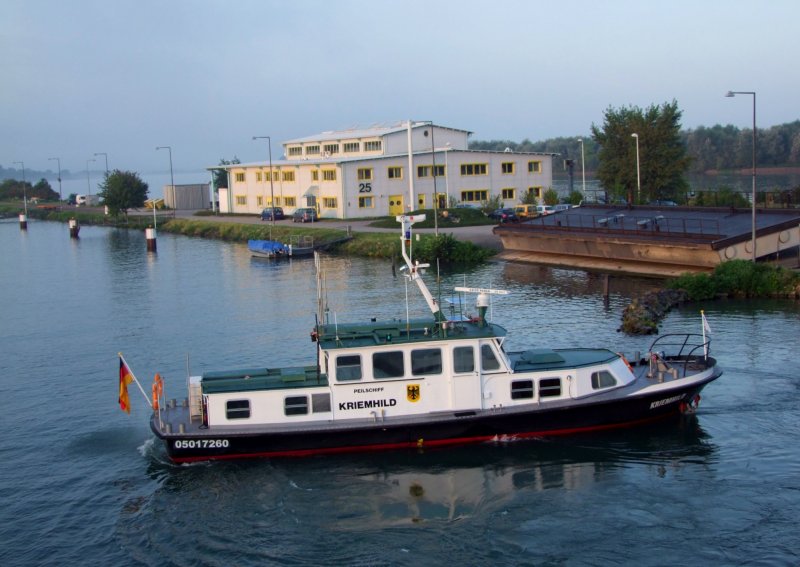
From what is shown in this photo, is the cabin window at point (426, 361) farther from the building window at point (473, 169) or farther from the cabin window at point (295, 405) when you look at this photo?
the building window at point (473, 169)

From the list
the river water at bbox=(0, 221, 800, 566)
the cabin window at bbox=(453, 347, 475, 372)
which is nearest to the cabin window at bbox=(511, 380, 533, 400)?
the cabin window at bbox=(453, 347, 475, 372)

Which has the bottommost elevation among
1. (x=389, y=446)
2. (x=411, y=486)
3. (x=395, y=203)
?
(x=411, y=486)

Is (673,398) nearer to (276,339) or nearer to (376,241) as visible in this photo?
(276,339)

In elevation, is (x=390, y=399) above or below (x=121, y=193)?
below

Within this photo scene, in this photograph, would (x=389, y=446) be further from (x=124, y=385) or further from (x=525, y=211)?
(x=525, y=211)

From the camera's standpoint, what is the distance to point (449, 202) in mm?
81875

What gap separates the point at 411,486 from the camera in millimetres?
21703

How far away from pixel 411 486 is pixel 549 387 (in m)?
4.40

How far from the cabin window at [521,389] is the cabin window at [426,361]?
192cm

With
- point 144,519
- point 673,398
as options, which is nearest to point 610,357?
point 673,398

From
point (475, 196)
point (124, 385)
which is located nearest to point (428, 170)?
point (475, 196)

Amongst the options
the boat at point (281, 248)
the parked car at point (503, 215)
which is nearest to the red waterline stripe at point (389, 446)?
the boat at point (281, 248)

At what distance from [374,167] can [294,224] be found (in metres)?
8.72

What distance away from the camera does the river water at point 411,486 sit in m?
18.6
